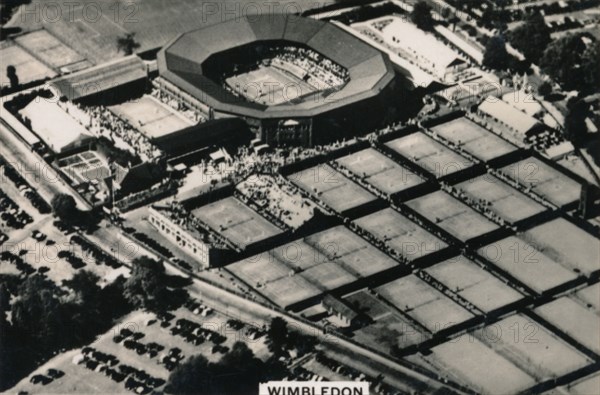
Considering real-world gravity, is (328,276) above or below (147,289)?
above

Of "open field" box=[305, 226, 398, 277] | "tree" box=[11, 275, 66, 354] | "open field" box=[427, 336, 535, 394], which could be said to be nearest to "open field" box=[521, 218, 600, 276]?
"open field" box=[305, 226, 398, 277]

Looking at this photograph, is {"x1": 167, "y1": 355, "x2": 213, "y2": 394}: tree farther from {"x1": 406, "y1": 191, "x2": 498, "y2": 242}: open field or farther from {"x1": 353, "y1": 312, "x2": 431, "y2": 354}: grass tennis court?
{"x1": 406, "y1": 191, "x2": 498, "y2": 242}: open field

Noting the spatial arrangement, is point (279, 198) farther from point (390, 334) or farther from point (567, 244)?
point (567, 244)

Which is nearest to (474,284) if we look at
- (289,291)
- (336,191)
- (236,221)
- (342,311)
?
(342,311)

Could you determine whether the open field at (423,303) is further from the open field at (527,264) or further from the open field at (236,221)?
the open field at (236,221)

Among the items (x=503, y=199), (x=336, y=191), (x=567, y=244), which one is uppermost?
(x=503, y=199)

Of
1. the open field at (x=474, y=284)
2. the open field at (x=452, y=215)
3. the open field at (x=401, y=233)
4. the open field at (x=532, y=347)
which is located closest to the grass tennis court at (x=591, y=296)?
the open field at (x=474, y=284)

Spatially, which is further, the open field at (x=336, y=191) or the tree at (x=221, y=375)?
the open field at (x=336, y=191)
